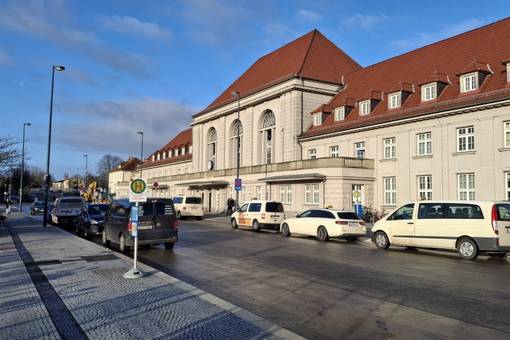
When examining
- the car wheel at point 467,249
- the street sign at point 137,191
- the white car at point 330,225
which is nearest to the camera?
the street sign at point 137,191

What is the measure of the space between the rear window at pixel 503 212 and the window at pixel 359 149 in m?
24.5

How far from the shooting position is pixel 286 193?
42.1m

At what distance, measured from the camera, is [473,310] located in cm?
747

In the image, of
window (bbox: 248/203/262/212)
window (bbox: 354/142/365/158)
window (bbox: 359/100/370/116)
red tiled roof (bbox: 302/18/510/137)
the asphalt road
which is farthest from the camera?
window (bbox: 359/100/370/116)

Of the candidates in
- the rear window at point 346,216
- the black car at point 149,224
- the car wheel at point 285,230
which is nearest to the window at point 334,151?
the car wheel at point 285,230

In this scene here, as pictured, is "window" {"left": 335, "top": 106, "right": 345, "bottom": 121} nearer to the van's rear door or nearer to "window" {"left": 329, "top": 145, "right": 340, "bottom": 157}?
"window" {"left": 329, "top": 145, "right": 340, "bottom": 157}

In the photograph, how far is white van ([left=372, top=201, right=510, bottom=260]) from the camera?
46.2 ft

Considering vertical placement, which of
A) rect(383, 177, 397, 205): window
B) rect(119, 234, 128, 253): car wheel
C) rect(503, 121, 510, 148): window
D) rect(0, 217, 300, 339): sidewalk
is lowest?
rect(0, 217, 300, 339): sidewalk

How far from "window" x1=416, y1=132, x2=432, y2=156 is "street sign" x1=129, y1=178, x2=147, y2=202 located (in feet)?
89.4

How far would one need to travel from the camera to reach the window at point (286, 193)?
4150 cm

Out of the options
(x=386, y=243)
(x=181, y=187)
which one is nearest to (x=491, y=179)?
(x=386, y=243)

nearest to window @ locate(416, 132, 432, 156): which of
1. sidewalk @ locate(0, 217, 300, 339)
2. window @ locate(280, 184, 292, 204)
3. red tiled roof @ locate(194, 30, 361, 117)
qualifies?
window @ locate(280, 184, 292, 204)

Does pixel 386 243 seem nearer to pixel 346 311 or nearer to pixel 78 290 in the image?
pixel 346 311

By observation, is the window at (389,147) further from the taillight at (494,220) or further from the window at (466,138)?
the taillight at (494,220)
